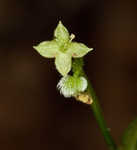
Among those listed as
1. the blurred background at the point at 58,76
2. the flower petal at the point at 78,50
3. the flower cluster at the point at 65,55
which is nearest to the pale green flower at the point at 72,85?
the flower cluster at the point at 65,55

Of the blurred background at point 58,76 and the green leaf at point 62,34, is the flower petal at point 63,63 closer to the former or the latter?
the green leaf at point 62,34

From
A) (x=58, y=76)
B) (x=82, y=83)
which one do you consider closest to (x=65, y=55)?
(x=82, y=83)
